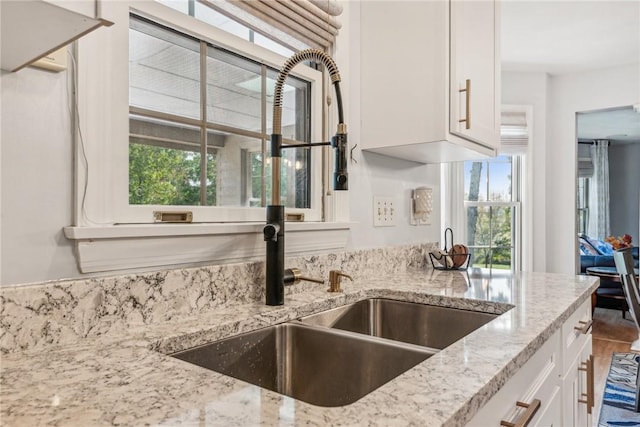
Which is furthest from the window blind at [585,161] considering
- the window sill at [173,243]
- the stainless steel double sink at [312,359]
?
the window sill at [173,243]

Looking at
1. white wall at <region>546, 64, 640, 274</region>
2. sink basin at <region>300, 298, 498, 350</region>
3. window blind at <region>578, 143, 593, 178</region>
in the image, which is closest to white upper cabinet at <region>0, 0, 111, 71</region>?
sink basin at <region>300, 298, 498, 350</region>

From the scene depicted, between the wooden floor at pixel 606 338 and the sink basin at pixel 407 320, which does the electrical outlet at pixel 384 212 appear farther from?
the wooden floor at pixel 606 338

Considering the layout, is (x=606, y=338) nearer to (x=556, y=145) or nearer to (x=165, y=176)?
(x=556, y=145)

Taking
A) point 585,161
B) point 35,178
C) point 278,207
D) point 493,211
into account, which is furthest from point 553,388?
point 585,161

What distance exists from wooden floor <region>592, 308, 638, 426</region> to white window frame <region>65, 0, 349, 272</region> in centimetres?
251

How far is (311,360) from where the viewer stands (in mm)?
1052

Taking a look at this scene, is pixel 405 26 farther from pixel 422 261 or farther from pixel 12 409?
pixel 12 409

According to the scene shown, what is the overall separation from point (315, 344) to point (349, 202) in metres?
0.69

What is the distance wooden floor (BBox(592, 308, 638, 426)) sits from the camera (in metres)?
3.09

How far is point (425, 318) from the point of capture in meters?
1.38

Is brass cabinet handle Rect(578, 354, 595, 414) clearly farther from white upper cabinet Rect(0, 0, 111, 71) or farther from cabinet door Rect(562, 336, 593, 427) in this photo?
white upper cabinet Rect(0, 0, 111, 71)

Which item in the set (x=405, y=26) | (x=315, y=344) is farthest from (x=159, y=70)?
(x=405, y=26)

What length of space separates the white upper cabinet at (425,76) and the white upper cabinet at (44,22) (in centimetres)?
118

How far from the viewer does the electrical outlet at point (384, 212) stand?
1.78 metres
